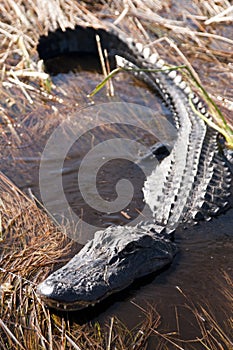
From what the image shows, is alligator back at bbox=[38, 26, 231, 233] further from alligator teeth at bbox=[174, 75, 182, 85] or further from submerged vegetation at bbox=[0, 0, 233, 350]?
submerged vegetation at bbox=[0, 0, 233, 350]

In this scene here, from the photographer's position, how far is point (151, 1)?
7.62 meters

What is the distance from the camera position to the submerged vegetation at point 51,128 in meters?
3.29

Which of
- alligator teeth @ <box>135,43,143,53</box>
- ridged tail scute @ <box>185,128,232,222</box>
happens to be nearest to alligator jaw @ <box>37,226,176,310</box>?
ridged tail scute @ <box>185,128,232,222</box>

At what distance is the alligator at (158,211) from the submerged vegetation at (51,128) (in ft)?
0.74

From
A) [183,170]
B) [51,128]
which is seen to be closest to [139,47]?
[51,128]

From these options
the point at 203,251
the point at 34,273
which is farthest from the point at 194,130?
the point at 34,273

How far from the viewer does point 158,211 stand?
14.2 ft

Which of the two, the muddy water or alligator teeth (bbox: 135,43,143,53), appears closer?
the muddy water

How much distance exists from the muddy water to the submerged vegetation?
4 cm

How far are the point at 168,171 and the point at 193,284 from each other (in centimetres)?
117

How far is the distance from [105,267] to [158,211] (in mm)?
917

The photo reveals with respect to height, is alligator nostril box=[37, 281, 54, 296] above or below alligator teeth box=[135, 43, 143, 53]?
below

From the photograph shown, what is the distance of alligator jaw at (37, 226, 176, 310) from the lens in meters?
3.28

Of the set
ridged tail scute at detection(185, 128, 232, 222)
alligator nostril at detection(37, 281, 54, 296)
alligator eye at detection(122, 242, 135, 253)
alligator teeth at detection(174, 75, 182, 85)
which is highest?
alligator teeth at detection(174, 75, 182, 85)
